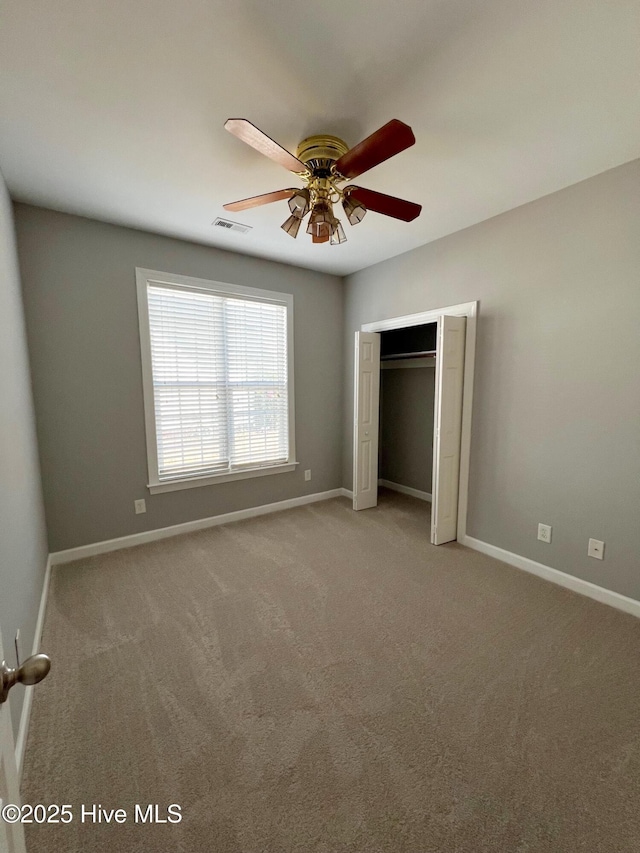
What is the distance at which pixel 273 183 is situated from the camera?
221 cm

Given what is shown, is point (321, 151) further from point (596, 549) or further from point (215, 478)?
point (596, 549)

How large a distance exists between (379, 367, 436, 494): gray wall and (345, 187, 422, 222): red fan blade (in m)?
2.35

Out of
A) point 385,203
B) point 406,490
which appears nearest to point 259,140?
point 385,203

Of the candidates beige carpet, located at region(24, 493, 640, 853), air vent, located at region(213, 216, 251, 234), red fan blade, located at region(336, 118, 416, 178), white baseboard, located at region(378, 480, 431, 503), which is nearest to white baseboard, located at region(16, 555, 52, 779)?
beige carpet, located at region(24, 493, 640, 853)

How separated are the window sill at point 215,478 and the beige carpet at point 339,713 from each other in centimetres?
80

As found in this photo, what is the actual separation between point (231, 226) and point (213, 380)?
4.38 ft

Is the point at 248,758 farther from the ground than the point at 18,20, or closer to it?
closer to it

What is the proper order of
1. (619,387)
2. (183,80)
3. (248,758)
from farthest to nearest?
(619,387) < (183,80) < (248,758)

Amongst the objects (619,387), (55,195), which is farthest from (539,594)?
(55,195)

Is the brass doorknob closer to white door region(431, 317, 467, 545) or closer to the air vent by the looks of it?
white door region(431, 317, 467, 545)

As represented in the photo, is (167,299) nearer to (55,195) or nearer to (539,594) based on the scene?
(55,195)

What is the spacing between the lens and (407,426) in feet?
14.5

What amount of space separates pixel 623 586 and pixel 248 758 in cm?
235

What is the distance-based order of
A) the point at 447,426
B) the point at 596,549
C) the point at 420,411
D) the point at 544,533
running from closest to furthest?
the point at 596,549 → the point at 544,533 → the point at 447,426 → the point at 420,411
